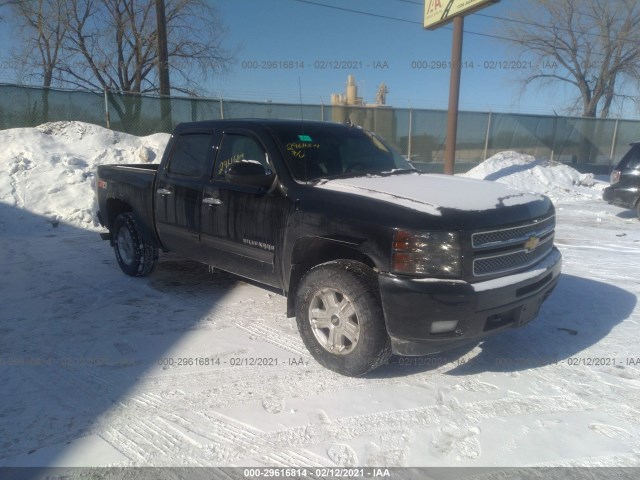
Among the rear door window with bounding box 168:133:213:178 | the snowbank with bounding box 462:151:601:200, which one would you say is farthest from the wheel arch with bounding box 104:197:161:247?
the snowbank with bounding box 462:151:601:200

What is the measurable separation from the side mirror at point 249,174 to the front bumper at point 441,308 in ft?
4.41

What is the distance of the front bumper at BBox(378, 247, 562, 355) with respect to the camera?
3.00 metres

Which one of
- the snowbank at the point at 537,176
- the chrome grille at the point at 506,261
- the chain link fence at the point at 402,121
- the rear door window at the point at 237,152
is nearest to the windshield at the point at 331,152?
the rear door window at the point at 237,152

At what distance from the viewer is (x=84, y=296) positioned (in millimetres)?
5191

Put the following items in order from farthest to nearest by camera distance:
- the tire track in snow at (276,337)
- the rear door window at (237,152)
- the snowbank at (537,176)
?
1. the snowbank at (537,176)
2. the rear door window at (237,152)
3. the tire track in snow at (276,337)

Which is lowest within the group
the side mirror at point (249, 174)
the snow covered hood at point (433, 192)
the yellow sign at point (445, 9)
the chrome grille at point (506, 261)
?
the chrome grille at point (506, 261)

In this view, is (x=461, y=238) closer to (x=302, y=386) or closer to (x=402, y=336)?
(x=402, y=336)

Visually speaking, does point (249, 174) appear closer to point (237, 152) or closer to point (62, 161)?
point (237, 152)

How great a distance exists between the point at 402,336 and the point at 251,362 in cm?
129

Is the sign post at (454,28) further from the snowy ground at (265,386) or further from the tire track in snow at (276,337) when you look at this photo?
the tire track in snow at (276,337)

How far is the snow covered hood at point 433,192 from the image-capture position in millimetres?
3244

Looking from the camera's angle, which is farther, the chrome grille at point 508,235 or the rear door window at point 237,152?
the rear door window at point 237,152

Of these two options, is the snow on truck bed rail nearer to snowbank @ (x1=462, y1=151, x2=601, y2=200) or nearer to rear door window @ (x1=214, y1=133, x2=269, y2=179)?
snowbank @ (x1=462, y1=151, x2=601, y2=200)

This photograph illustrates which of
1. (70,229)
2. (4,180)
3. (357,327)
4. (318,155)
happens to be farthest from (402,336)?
(4,180)
